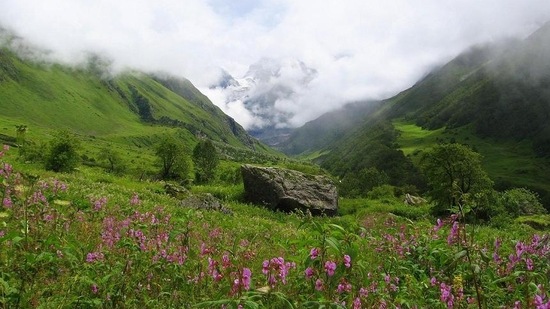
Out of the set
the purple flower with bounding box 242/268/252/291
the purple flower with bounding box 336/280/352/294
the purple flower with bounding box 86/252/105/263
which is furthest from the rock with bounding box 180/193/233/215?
the purple flower with bounding box 242/268/252/291

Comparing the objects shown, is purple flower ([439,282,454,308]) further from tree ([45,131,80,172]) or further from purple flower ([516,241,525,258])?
tree ([45,131,80,172])

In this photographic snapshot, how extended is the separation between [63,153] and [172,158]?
→ 5047 cm

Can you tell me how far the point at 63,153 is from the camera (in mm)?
58500

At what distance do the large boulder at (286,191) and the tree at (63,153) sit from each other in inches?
1371

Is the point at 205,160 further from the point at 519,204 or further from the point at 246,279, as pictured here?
the point at 246,279

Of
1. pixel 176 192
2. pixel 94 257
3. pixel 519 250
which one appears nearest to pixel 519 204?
pixel 176 192

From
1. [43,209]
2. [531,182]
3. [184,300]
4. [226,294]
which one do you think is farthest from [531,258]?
[531,182]

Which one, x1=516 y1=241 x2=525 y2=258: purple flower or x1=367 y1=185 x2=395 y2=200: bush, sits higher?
x1=516 y1=241 x2=525 y2=258: purple flower

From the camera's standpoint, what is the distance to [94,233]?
8914 millimetres

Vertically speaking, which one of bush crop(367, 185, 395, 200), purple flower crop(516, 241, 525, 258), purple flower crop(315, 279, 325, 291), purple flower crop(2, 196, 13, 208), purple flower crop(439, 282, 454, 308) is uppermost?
purple flower crop(2, 196, 13, 208)

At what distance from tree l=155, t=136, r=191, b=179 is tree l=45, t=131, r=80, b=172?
42724 mm

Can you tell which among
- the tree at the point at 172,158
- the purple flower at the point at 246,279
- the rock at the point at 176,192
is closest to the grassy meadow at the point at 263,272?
the purple flower at the point at 246,279

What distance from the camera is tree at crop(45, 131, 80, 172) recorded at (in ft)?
188

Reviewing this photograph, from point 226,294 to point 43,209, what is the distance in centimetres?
509
